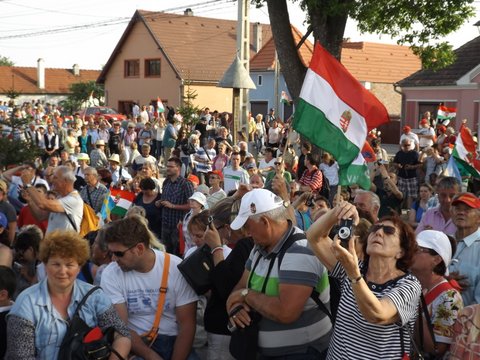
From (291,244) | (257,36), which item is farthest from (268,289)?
(257,36)

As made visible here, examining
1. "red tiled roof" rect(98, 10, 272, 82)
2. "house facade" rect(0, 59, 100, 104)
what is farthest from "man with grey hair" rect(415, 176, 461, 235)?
"house facade" rect(0, 59, 100, 104)

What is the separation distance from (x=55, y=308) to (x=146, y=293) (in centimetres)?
75

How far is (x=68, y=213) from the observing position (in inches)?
286

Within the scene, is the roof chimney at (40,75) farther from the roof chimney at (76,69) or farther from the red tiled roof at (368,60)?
the red tiled roof at (368,60)

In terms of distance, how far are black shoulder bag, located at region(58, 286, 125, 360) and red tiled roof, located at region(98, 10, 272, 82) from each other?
44.2 m

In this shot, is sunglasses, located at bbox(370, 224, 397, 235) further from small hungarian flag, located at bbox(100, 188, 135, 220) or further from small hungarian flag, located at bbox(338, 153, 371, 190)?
small hungarian flag, located at bbox(100, 188, 135, 220)

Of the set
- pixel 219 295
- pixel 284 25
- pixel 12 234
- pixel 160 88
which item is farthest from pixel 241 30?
pixel 160 88

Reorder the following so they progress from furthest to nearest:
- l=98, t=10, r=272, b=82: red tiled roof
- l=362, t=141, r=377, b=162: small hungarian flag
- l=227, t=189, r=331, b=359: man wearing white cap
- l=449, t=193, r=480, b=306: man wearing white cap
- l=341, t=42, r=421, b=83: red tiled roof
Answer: l=341, t=42, r=421, b=83: red tiled roof, l=98, t=10, r=272, b=82: red tiled roof, l=362, t=141, r=377, b=162: small hungarian flag, l=449, t=193, r=480, b=306: man wearing white cap, l=227, t=189, r=331, b=359: man wearing white cap

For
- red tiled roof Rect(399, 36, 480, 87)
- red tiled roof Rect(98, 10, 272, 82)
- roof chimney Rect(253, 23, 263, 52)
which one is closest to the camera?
red tiled roof Rect(399, 36, 480, 87)

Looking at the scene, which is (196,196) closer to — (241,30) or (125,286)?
(125,286)

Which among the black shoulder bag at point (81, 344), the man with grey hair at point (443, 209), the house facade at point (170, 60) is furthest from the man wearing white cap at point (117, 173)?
the house facade at point (170, 60)

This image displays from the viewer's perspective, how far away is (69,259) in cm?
415

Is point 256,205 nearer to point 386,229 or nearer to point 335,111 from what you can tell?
point 386,229

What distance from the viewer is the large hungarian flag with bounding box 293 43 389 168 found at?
5.73 metres
